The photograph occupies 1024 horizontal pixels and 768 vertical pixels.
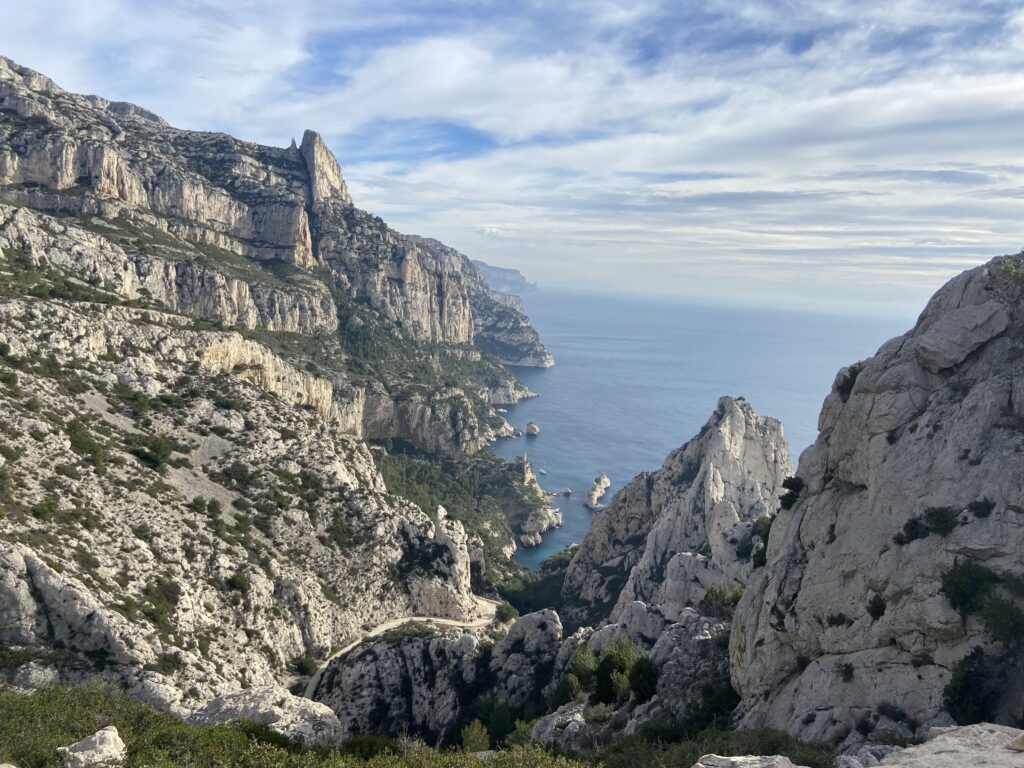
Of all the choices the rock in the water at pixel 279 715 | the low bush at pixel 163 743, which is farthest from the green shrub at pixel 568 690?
the low bush at pixel 163 743

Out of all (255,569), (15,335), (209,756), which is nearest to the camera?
(209,756)

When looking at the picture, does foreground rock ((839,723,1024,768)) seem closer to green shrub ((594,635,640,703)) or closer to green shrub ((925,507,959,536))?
green shrub ((925,507,959,536))

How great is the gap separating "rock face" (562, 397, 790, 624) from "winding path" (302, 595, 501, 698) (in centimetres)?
972

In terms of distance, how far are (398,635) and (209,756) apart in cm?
2955

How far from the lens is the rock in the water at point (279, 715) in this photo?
26.2 meters

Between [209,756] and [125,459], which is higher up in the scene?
[125,459]

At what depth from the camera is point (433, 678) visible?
4266 cm

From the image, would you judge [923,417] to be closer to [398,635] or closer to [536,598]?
[398,635]

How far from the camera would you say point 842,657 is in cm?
2114

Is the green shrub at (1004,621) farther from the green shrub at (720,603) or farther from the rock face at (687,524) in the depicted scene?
the rock face at (687,524)

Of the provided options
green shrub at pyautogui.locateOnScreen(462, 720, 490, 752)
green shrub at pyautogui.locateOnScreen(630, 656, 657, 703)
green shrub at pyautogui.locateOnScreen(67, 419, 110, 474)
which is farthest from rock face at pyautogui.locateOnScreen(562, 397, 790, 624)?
green shrub at pyautogui.locateOnScreen(67, 419, 110, 474)

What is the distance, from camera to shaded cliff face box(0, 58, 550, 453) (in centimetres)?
9762

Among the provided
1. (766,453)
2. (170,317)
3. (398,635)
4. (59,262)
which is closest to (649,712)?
(398,635)

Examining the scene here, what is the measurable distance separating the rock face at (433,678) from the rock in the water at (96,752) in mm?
22518
